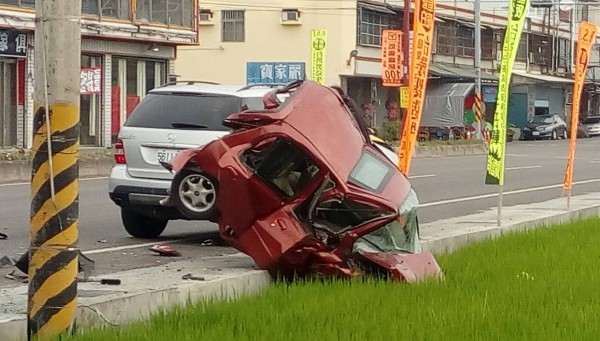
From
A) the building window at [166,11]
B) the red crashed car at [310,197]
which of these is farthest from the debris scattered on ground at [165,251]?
the building window at [166,11]

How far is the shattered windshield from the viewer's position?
9148 millimetres

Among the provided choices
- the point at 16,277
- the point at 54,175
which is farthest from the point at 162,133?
the point at 54,175

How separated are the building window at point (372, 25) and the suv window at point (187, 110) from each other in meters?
38.6

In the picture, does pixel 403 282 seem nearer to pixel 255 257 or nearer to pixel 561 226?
pixel 255 257

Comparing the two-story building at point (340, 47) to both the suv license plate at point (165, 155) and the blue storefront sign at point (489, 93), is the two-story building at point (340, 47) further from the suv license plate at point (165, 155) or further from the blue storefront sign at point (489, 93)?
the suv license plate at point (165, 155)

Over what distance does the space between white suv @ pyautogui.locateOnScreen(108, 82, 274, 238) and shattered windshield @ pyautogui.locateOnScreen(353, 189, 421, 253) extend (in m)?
3.03

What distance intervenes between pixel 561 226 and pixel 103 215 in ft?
19.7

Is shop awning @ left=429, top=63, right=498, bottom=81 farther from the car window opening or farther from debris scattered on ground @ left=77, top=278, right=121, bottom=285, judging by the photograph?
debris scattered on ground @ left=77, top=278, right=121, bottom=285

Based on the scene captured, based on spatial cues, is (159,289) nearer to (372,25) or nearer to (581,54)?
(581,54)

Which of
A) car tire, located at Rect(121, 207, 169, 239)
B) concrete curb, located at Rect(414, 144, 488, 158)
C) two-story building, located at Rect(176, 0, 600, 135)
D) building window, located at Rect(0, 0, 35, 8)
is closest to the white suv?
car tire, located at Rect(121, 207, 169, 239)

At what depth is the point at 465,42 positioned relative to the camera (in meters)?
60.9

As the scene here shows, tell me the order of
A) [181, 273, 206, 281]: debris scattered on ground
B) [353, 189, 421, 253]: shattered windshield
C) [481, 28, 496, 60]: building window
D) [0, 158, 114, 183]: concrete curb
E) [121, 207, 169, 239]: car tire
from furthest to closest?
[481, 28, 496, 60]: building window
[0, 158, 114, 183]: concrete curb
[121, 207, 169, 239]: car tire
[353, 189, 421, 253]: shattered windshield
[181, 273, 206, 281]: debris scattered on ground

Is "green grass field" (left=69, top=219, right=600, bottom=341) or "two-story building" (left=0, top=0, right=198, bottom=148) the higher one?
"two-story building" (left=0, top=0, right=198, bottom=148)

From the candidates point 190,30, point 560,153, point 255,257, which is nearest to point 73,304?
point 255,257
